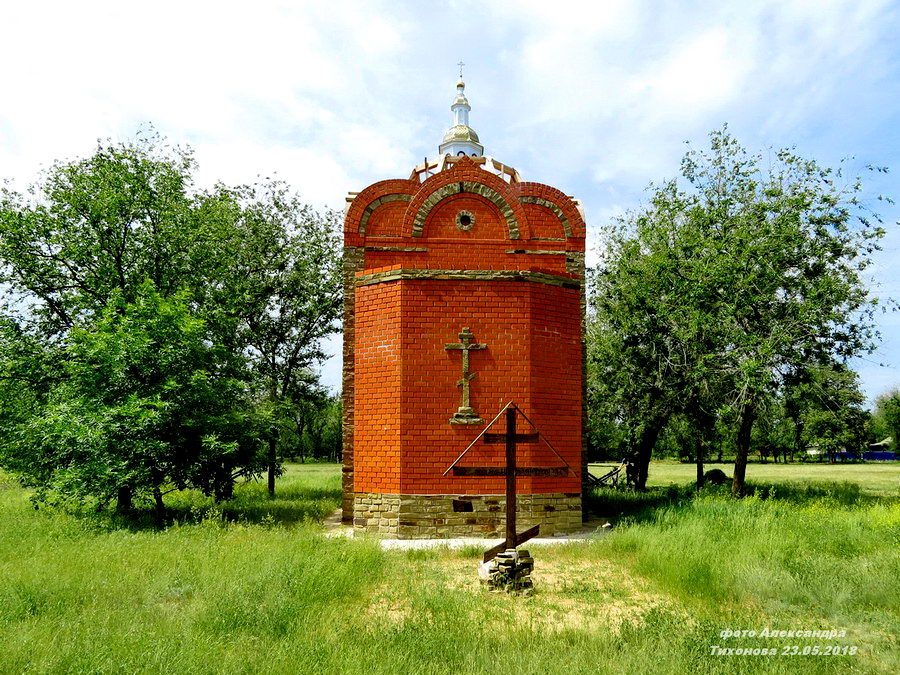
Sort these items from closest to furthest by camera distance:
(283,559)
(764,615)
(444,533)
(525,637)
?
(525,637) < (764,615) < (283,559) < (444,533)

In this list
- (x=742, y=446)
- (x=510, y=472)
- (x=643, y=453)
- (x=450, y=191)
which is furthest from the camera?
(x=643, y=453)

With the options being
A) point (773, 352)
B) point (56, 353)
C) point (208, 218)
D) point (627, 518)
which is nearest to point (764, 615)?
point (627, 518)

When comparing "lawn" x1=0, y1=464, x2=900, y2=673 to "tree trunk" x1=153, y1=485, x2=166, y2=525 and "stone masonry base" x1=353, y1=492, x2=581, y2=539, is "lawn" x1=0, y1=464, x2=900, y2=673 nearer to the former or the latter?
"tree trunk" x1=153, y1=485, x2=166, y2=525

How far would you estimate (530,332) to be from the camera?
36.8 ft

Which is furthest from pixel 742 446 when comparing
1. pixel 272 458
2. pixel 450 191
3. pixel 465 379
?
pixel 272 458

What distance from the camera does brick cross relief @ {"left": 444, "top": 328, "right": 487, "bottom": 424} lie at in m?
10.9

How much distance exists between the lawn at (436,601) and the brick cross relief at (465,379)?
95.2 inches

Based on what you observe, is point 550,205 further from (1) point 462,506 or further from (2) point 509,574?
(2) point 509,574

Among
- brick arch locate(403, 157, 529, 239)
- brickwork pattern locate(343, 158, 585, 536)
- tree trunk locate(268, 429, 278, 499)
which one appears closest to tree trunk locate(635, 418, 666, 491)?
brickwork pattern locate(343, 158, 585, 536)

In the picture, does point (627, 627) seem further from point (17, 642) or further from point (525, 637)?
point (17, 642)

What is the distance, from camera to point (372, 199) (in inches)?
500

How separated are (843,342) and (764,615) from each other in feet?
36.8

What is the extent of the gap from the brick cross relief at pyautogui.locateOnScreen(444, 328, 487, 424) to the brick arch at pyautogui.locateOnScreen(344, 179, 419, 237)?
3381 millimetres

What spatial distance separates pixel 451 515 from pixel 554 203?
6.83 m
